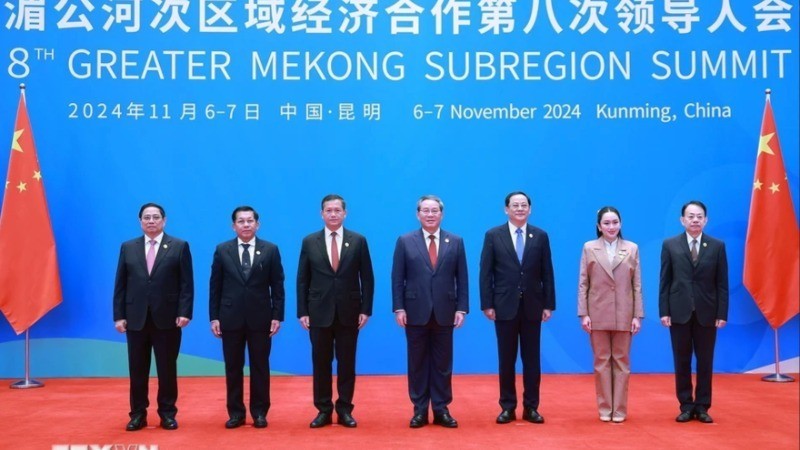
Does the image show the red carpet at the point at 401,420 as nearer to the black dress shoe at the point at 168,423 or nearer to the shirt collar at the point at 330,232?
the black dress shoe at the point at 168,423

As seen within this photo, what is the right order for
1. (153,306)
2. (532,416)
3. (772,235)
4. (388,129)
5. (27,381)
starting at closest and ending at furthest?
(153,306), (532,416), (27,381), (772,235), (388,129)

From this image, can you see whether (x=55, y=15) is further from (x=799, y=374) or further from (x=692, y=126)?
(x=799, y=374)

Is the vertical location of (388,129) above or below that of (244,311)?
above

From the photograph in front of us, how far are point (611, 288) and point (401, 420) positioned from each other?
1.40 m

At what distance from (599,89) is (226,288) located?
12.0ft

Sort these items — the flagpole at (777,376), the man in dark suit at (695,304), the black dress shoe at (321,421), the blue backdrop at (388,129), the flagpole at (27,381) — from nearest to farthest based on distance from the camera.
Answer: the black dress shoe at (321,421), the man in dark suit at (695,304), the flagpole at (27,381), the flagpole at (777,376), the blue backdrop at (388,129)

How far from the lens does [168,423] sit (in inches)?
189

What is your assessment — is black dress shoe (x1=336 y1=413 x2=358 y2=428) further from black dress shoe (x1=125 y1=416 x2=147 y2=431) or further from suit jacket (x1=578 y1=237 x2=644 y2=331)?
suit jacket (x1=578 y1=237 x2=644 y2=331)

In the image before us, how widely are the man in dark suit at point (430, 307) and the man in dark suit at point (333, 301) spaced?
222mm

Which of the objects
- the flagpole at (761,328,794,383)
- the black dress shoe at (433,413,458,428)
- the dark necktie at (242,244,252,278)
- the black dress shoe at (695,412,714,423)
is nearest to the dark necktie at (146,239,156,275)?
the dark necktie at (242,244,252,278)

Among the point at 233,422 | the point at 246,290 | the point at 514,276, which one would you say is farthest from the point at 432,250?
the point at 233,422

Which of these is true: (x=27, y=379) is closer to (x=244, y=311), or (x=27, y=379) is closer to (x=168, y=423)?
(x=168, y=423)

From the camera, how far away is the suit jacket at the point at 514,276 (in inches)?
196

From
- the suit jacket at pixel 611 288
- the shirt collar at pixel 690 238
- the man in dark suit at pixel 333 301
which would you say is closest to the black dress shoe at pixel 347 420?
the man in dark suit at pixel 333 301
